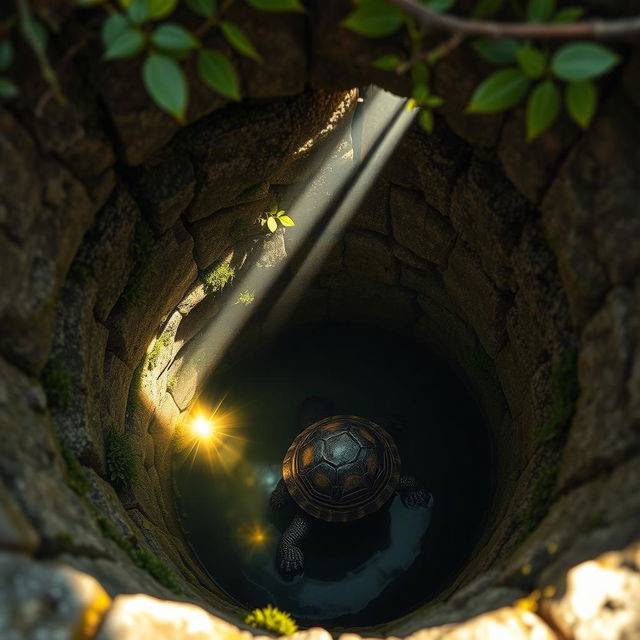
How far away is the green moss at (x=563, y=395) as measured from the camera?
276 centimetres

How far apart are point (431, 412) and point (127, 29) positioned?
4492 mm

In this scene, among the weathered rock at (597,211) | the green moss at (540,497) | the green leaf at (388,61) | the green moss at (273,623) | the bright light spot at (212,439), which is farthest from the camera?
the bright light spot at (212,439)

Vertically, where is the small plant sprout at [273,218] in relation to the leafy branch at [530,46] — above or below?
above

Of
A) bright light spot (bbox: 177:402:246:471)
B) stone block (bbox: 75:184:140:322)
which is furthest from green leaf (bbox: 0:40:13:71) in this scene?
bright light spot (bbox: 177:402:246:471)

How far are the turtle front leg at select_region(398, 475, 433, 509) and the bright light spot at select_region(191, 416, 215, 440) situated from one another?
6.16 feet

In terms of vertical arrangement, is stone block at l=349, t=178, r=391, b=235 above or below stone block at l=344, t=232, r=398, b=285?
below

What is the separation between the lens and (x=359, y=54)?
255cm

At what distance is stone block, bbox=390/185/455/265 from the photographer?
4.04m

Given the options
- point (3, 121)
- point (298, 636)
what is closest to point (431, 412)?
point (298, 636)

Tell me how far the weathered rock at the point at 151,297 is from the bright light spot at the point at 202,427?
5.85 ft

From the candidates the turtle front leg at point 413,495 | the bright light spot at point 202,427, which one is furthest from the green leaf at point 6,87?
the turtle front leg at point 413,495

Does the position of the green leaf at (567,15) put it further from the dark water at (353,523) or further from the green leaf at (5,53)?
the dark water at (353,523)

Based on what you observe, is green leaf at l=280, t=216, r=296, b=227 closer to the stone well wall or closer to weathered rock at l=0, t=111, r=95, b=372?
the stone well wall

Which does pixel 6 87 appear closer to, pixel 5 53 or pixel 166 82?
pixel 5 53
